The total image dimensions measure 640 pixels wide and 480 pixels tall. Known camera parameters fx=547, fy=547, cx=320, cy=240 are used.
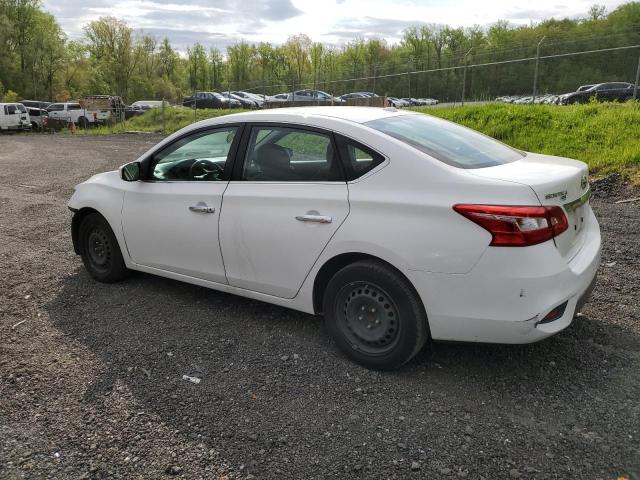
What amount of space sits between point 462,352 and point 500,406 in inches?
25.0

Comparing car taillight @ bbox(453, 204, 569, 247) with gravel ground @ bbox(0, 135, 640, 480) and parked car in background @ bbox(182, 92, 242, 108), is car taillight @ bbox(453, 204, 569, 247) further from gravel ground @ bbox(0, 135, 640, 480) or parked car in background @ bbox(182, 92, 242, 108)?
parked car in background @ bbox(182, 92, 242, 108)

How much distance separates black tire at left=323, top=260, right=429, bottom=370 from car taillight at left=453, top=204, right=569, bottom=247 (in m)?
0.58

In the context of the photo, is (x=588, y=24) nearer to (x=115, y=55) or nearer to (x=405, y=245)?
(x=115, y=55)

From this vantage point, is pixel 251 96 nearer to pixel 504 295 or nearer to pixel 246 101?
pixel 246 101

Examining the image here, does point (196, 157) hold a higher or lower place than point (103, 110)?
lower

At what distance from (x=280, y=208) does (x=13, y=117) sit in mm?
35154

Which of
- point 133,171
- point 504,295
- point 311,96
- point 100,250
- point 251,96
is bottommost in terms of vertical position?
point 100,250

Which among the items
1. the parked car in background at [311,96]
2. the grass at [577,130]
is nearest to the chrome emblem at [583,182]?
the grass at [577,130]

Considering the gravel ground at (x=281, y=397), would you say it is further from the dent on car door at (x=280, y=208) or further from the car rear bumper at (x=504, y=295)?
the dent on car door at (x=280, y=208)

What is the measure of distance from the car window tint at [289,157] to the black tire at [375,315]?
2.21ft

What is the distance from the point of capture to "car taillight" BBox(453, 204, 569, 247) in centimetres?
283

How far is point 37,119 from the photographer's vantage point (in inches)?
1404

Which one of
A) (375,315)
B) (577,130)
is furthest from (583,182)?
(577,130)

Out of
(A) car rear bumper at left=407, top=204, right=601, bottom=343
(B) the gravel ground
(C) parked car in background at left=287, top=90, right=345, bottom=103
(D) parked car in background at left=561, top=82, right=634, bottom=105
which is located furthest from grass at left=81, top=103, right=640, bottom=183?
(C) parked car in background at left=287, top=90, right=345, bottom=103
